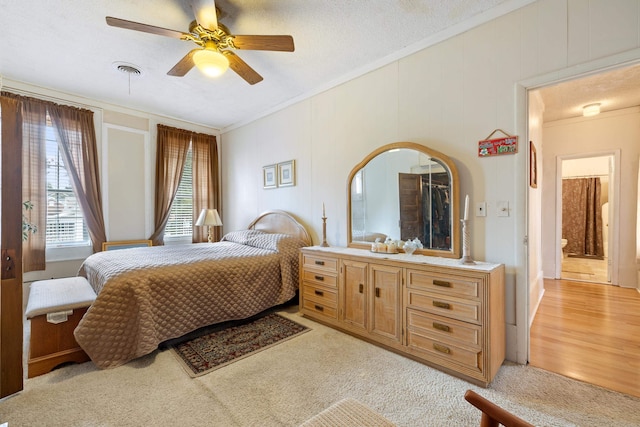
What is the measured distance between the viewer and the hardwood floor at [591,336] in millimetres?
2033

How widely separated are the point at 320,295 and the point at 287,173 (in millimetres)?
1963

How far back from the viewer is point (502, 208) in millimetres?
2299

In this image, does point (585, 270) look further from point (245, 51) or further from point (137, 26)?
point (137, 26)

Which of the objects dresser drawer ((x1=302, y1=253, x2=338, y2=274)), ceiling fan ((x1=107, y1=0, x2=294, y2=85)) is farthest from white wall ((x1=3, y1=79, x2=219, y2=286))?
dresser drawer ((x1=302, y1=253, x2=338, y2=274))

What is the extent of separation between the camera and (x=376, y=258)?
2.51 metres

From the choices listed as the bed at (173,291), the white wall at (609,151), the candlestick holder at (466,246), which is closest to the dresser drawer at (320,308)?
the bed at (173,291)

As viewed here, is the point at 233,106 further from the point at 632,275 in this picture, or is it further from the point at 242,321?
the point at 632,275

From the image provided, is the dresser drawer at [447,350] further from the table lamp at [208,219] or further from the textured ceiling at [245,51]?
the table lamp at [208,219]

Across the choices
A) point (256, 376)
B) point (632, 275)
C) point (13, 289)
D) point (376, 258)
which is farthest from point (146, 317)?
point (632, 275)

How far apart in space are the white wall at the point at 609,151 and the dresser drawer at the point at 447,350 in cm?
375

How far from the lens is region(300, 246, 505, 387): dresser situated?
1.94 meters

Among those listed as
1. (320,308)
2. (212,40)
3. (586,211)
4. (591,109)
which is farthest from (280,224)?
(586,211)

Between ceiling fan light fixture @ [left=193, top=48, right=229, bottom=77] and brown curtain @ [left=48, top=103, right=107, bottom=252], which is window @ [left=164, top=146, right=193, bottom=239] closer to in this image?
brown curtain @ [left=48, top=103, right=107, bottom=252]

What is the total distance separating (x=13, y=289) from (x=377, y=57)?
3561 millimetres
